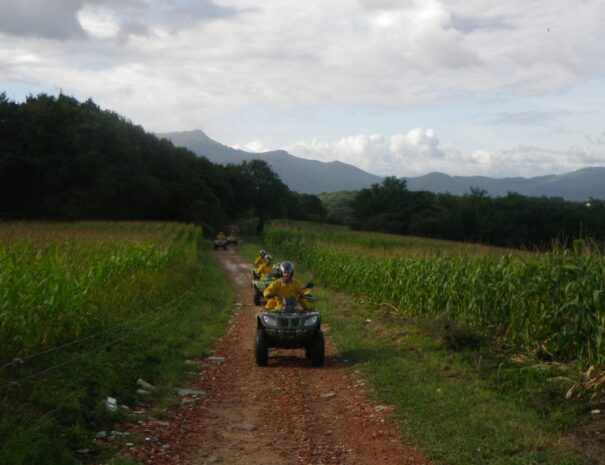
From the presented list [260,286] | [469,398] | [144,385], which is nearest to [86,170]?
[260,286]

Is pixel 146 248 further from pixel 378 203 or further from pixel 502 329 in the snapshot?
pixel 378 203

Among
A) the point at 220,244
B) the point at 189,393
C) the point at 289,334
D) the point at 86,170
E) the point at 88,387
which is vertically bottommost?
the point at 220,244

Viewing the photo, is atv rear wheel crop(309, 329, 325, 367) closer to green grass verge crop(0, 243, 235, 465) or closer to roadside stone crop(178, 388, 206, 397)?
green grass verge crop(0, 243, 235, 465)

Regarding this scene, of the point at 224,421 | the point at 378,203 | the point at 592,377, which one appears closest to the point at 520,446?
the point at 592,377

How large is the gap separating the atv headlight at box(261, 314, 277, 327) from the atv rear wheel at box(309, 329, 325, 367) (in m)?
0.80

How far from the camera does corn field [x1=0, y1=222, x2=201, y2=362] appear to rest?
28.8ft

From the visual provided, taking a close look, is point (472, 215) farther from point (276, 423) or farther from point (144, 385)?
point (276, 423)

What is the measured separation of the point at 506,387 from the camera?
30.6 feet

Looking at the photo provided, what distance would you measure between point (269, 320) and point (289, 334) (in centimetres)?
49

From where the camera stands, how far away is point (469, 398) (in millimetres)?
8789

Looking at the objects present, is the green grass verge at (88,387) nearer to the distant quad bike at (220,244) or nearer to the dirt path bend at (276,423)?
the dirt path bend at (276,423)

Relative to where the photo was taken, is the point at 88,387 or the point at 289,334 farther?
the point at 289,334

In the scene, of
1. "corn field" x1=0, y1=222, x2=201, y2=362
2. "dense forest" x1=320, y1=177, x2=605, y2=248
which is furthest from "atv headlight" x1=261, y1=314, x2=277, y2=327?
"dense forest" x1=320, y1=177, x2=605, y2=248

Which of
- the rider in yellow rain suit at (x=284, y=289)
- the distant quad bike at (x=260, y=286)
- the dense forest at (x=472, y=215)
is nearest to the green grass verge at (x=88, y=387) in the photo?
the rider in yellow rain suit at (x=284, y=289)
